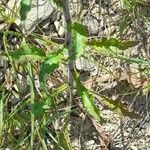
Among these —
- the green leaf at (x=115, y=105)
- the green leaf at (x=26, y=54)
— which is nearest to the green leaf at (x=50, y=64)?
the green leaf at (x=26, y=54)

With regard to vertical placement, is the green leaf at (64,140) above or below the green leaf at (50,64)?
below

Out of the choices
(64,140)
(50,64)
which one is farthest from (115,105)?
(50,64)

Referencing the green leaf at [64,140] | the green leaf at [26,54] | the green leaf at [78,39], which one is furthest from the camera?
the green leaf at [64,140]

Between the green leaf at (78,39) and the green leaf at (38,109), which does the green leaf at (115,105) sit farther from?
the green leaf at (78,39)

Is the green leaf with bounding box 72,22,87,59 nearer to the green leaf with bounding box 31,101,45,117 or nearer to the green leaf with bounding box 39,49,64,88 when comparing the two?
the green leaf with bounding box 39,49,64,88

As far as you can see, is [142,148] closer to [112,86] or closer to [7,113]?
[112,86]

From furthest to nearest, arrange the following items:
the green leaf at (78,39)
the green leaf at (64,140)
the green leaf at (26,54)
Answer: the green leaf at (64,140) < the green leaf at (26,54) < the green leaf at (78,39)

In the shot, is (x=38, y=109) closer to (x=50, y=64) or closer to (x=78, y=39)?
(x=50, y=64)
